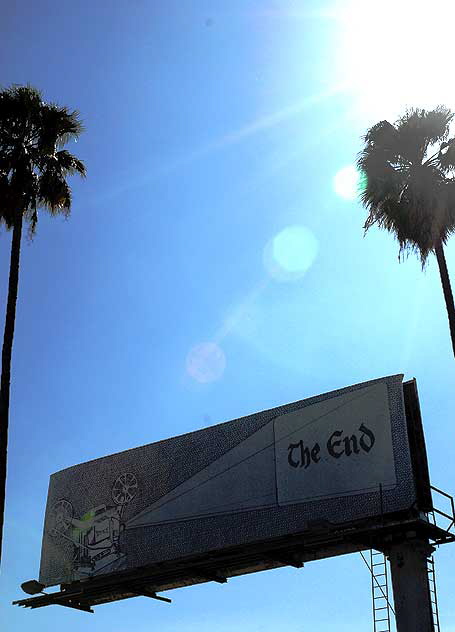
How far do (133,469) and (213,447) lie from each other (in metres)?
3.99

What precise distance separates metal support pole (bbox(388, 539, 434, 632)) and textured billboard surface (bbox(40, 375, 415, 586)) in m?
1.22

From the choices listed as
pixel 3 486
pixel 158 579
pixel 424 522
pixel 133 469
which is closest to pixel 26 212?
pixel 3 486

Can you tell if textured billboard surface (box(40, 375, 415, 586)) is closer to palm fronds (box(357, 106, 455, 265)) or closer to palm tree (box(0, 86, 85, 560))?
palm fronds (box(357, 106, 455, 265))

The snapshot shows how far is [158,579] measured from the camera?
29.2 m

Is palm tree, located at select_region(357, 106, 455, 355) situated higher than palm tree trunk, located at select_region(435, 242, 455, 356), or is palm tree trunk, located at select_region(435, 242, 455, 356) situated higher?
palm tree, located at select_region(357, 106, 455, 355)

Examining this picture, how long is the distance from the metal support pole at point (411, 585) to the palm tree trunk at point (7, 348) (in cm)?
1093

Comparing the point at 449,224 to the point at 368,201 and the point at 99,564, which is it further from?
the point at 99,564

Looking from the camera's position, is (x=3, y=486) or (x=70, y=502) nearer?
(x=3, y=486)

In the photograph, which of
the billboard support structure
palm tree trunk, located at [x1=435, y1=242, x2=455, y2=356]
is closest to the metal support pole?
the billboard support structure

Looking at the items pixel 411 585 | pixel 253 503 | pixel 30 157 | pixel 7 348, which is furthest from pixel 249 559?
pixel 30 157

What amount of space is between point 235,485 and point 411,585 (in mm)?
7353

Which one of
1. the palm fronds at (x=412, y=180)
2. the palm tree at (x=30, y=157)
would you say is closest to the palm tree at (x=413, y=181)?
the palm fronds at (x=412, y=180)

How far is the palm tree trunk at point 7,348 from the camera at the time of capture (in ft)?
70.6

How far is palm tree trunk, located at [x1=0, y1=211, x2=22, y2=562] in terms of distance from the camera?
847 inches
